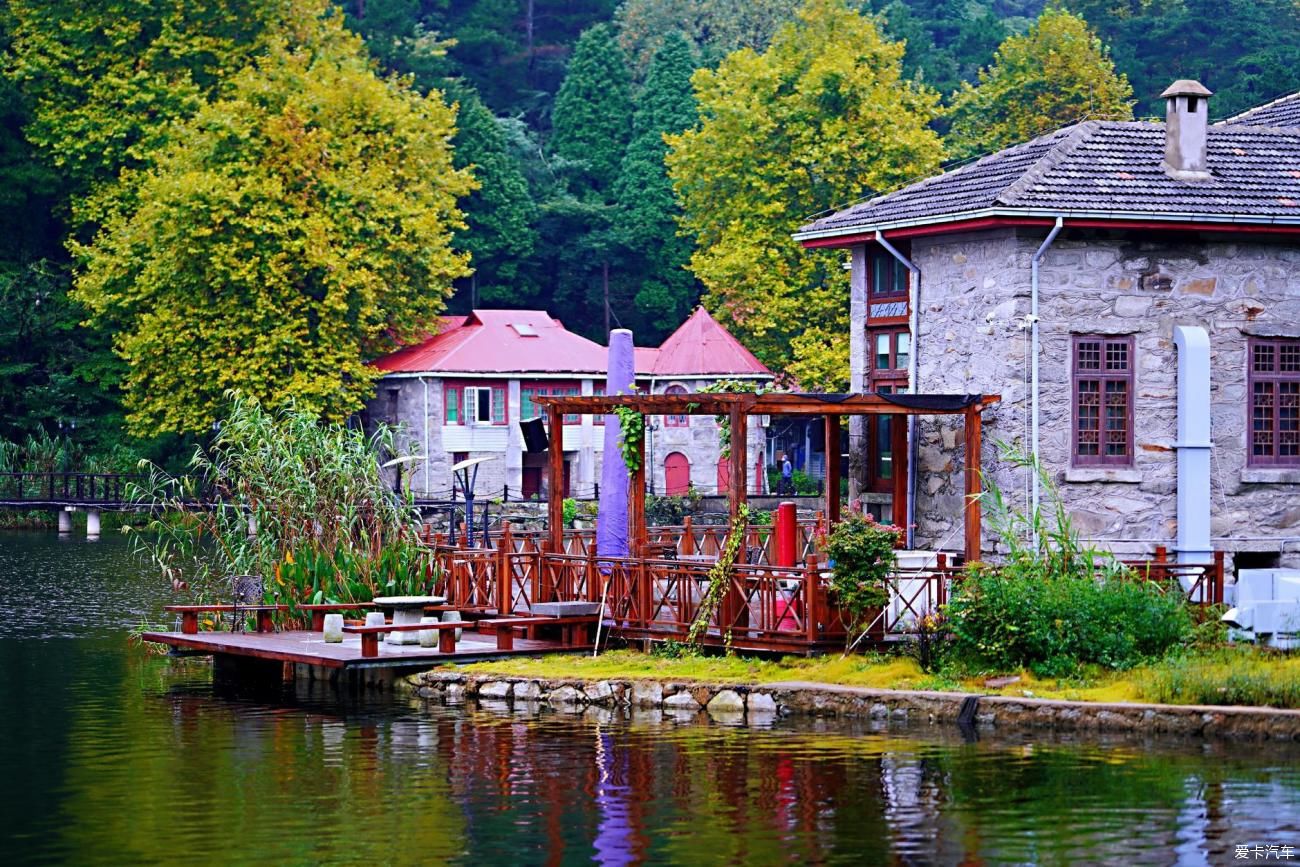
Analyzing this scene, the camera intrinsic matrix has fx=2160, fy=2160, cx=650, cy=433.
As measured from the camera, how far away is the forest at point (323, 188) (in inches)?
2361

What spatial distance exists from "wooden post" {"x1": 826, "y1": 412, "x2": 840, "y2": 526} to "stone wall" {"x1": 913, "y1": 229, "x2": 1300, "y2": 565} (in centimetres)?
175

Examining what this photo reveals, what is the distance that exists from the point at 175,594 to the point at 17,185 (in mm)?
32144

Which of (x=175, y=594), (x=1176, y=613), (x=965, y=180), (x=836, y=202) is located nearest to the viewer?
(x=1176, y=613)

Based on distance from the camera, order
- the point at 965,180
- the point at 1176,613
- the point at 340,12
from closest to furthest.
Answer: the point at 1176,613 < the point at 965,180 < the point at 340,12

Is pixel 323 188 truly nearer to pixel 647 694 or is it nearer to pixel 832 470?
pixel 832 470

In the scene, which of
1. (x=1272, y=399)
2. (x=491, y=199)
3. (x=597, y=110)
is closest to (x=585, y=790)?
(x=1272, y=399)

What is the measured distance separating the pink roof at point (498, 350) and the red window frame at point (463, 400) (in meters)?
0.72

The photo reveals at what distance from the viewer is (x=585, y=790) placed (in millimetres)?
19109

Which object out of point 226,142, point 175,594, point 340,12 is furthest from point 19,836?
point 340,12

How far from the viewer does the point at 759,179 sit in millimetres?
60969

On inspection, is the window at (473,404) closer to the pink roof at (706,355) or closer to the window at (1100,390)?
the pink roof at (706,355)

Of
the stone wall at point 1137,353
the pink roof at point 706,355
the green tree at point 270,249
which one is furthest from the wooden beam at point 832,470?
the pink roof at point 706,355

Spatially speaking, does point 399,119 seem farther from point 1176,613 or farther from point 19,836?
point 19,836

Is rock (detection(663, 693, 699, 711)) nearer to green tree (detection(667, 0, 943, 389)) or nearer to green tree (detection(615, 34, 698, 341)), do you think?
green tree (detection(667, 0, 943, 389))
